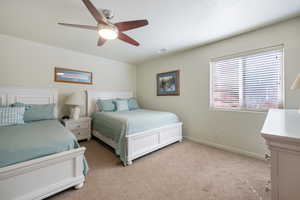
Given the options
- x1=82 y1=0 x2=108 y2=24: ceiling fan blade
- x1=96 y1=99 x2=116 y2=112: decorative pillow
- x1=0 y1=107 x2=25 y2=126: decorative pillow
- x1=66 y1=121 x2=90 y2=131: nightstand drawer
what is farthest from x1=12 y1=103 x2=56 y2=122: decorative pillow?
x1=82 y1=0 x2=108 y2=24: ceiling fan blade

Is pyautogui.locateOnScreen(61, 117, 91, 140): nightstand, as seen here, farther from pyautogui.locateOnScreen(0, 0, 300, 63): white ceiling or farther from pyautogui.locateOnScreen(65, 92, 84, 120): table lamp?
pyautogui.locateOnScreen(0, 0, 300, 63): white ceiling

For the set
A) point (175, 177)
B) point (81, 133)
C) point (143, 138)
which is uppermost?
point (143, 138)

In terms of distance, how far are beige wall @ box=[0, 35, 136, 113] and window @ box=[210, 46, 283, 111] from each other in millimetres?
3091

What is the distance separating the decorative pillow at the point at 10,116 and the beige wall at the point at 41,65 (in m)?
0.92

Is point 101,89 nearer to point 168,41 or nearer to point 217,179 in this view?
point 168,41

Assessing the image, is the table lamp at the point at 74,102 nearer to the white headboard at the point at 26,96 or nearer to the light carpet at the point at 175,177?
the white headboard at the point at 26,96

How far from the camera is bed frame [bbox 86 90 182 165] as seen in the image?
7.04ft

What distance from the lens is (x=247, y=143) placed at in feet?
7.87

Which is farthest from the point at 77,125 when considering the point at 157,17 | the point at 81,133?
the point at 157,17

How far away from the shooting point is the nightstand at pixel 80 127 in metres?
2.95

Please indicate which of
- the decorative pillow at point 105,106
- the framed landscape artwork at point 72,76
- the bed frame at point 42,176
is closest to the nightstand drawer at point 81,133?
the decorative pillow at point 105,106

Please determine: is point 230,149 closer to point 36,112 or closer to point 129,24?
point 129,24

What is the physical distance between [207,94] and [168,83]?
1155 millimetres

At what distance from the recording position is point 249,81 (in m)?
2.42
